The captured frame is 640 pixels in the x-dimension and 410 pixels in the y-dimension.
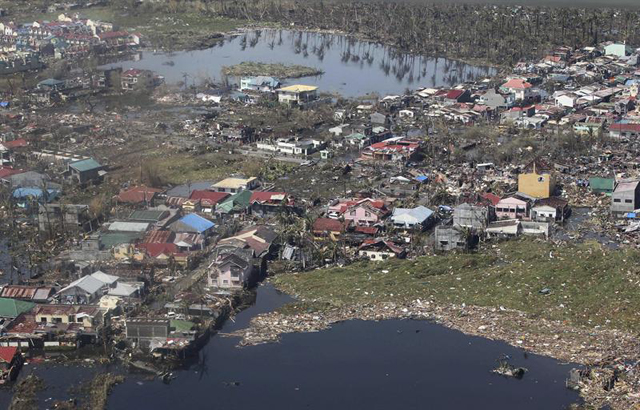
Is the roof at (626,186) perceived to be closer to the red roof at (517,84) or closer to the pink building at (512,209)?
the pink building at (512,209)

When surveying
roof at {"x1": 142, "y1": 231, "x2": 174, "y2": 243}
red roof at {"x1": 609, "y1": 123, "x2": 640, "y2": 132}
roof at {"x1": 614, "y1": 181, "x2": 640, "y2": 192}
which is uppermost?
red roof at {"x1": 609, "y1": 123, "x2": 640, "y2": 132}

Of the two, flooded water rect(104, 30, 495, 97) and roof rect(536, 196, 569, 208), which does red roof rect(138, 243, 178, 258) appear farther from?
flooded water rect(104, 30, 495, 97)

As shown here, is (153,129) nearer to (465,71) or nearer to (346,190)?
(346,190)

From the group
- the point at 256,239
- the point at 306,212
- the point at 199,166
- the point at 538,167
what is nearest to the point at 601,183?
the point at 538,167

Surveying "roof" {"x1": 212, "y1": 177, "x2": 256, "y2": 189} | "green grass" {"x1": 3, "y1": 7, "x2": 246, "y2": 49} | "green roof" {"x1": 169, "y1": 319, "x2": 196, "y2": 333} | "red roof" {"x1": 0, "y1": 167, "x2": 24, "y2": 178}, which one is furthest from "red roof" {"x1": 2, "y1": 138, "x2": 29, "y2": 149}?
"green grass" {"x1": 3, "y1": 7, "x2": 246, "y2": 49}

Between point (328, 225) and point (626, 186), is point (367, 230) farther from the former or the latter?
point (626, 186)

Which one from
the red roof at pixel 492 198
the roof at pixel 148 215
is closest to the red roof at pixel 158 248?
the roof at pixel 148 215
